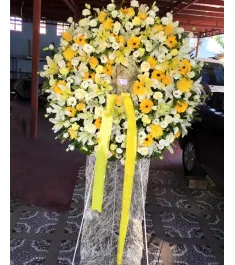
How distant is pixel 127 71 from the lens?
1.79 m

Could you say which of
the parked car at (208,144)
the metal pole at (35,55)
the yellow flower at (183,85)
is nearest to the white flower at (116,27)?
the yellow flower at (183,85)

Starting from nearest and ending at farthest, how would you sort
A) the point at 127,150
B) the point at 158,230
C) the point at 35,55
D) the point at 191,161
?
the point at 127,150, the point at 158,230, the point at 191,161, the point at 35,55

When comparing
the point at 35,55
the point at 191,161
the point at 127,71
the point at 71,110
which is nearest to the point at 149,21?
the point at 127,71

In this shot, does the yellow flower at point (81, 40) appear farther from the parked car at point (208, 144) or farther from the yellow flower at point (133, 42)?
the parked car at point (208, 144)

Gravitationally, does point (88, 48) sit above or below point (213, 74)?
below

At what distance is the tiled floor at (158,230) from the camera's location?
2.48 metres

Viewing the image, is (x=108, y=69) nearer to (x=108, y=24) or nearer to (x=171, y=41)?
(x=108, y=24)

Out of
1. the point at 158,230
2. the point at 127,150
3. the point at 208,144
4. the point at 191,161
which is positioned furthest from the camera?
the point at 191,161

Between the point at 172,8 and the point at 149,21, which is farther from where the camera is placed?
the point at 172,8

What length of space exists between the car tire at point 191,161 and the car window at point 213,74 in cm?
385

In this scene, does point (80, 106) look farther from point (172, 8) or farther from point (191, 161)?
point (172, 8)

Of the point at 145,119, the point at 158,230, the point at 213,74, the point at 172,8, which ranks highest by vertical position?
the point at 172,8

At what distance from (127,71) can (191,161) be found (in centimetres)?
274
